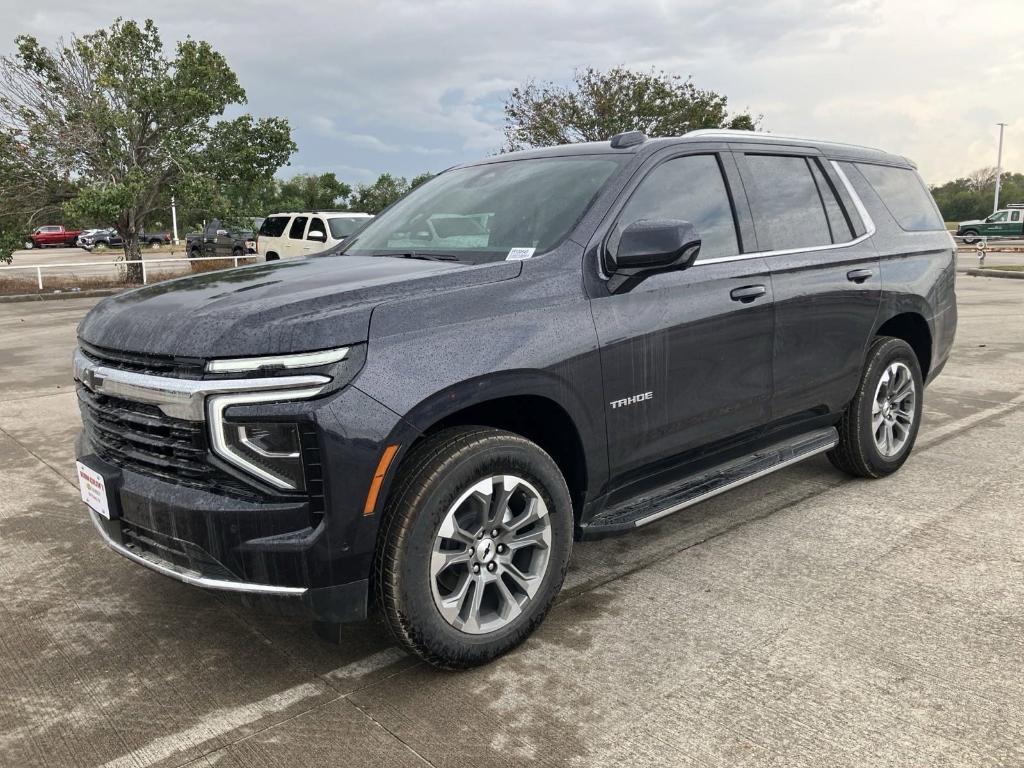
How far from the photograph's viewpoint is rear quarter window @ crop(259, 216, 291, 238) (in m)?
20.8

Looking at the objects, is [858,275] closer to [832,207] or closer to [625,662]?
[832,207]

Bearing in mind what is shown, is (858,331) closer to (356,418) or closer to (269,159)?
(356,418)

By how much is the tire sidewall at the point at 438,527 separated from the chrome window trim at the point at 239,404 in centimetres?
44

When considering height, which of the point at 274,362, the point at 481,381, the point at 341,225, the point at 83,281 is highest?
the point at 341,225

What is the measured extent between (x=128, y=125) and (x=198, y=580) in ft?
70.5

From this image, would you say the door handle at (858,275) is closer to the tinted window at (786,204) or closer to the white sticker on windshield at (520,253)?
the tinted window at (786,204)

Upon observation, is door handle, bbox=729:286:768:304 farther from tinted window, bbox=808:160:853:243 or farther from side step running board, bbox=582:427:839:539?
tinted window, bbox=808:160:853:243

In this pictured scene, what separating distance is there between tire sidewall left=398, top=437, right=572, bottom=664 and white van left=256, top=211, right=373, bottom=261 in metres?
16.1

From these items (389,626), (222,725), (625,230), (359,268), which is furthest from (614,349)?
(222,725)

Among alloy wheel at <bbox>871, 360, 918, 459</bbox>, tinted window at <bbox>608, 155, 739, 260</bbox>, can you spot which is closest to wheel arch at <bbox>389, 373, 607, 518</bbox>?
tinted window at <bbox>608, 155, 739, 260</bbox>

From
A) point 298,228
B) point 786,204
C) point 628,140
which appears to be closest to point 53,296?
point 298,228

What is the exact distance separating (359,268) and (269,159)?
21.2 meters

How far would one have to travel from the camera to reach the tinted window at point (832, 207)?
443cm

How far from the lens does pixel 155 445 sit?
106 inches
